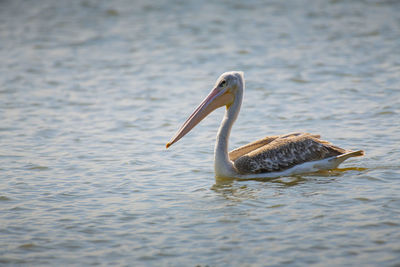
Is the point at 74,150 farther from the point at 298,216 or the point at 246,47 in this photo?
the point at 246,47

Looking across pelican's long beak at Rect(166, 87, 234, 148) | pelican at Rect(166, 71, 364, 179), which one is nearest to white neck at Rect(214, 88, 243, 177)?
pelican at Rect(166, 71, 364, 179)

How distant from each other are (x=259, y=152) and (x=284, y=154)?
0.90 feet

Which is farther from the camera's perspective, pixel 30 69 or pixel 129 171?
pixel 30 69

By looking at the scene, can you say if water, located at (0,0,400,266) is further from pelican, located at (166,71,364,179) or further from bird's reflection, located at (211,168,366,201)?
pelican, located at (166,71,364,179)

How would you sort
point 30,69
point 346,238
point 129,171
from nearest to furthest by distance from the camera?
point 346,238
point 129,171
point 30,69

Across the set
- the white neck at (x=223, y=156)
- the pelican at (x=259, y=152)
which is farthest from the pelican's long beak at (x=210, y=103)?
the white neck at (x=223, y=156)

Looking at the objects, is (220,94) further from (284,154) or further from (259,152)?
(284,154)

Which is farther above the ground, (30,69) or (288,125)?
(30,69)

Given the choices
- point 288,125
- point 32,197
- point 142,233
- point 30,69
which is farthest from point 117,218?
point 30,69

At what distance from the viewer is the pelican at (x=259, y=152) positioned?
6270 millimetres

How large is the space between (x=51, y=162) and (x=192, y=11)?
1070 cm

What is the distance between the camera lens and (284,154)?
250 inches

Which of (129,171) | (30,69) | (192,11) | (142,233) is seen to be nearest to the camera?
→ (142,233)

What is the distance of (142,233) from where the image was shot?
16.1 ft
